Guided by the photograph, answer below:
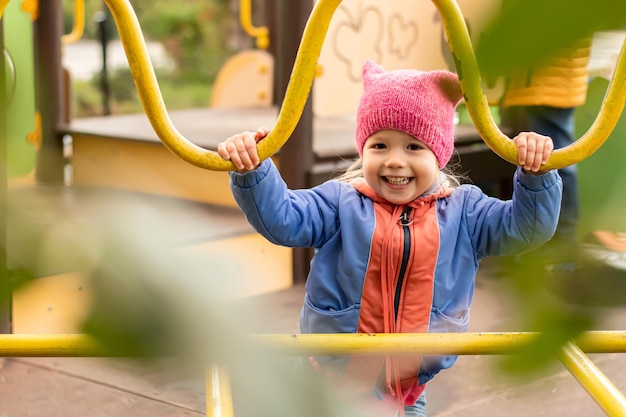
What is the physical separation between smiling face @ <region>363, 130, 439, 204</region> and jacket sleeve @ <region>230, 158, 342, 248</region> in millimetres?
94

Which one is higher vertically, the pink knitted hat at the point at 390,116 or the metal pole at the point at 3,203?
the metal pole at the point at 3,203

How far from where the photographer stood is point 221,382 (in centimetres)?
34

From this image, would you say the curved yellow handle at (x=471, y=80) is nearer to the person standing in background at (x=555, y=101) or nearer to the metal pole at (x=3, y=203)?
the person standing in background at (x=555, y=101)

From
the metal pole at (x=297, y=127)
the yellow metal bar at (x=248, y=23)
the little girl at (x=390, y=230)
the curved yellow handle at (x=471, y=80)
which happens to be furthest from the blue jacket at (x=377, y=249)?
the yellow metal bar at (x=248, y=23)

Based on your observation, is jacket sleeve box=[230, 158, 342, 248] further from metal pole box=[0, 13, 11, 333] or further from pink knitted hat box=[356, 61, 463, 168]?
metal pole box=[0, 13, 11, 333]

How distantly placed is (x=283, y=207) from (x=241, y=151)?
0.36 m

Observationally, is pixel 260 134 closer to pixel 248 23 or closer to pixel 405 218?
pixel 405 218

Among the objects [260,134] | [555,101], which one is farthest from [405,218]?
[555,101]

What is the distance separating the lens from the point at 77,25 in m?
4.33

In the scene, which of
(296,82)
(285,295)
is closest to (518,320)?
(296,82)

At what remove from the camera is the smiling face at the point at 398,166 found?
1.46m

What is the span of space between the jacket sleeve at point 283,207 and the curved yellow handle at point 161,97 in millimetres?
288

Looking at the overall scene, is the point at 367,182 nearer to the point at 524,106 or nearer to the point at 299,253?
the point at 524,106

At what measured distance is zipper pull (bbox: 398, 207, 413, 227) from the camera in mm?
1526
